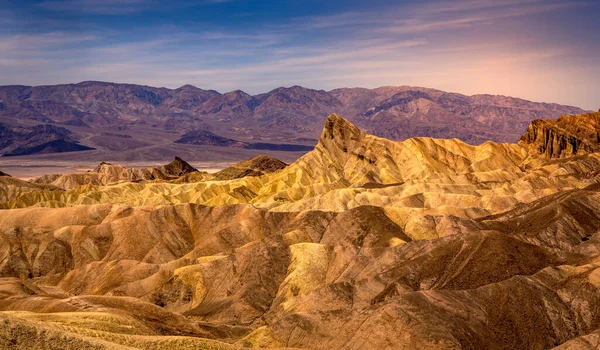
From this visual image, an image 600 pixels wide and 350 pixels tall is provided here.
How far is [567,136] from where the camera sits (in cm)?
18412

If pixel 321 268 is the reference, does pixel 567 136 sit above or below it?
above

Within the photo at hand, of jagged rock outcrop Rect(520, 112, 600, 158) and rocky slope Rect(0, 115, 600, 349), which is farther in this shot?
jagged rock outcrop Rect(520, 112, 600, 158)

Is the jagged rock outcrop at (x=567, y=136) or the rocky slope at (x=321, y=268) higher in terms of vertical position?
the jagged rock outcrop at (x=567, y=136)

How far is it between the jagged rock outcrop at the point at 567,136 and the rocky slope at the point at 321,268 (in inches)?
466

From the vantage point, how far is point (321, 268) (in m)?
96.0

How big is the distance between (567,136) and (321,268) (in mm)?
116528

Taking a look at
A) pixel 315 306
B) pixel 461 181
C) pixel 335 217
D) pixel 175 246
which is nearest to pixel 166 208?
pixel 175 246

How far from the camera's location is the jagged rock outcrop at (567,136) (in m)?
181

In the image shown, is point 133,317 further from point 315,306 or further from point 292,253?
point 292,253

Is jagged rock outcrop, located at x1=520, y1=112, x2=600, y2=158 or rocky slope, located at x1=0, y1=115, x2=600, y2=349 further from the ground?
jagged rock outcrop, located at x1=520, y1=112, x2=600, y2=158

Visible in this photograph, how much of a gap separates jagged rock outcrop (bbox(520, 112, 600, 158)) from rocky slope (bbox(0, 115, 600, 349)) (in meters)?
11.8

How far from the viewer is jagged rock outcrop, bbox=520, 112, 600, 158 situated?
595 feet

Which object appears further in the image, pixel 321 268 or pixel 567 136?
pixel 567 136

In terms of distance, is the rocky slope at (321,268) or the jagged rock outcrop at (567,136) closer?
the rocky slope at (321,268)
